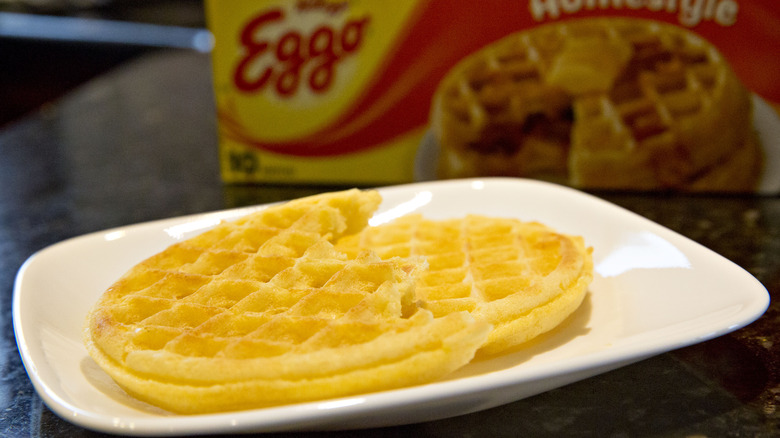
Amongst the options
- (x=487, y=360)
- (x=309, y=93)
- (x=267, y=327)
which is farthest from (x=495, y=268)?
(x=309, y=93)

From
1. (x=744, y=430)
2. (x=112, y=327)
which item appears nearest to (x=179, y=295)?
(x=112, y=327)

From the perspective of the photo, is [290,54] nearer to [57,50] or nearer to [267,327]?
[267,327]

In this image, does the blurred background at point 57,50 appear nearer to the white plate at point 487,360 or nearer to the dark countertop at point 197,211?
the dark countertop at point 197,211

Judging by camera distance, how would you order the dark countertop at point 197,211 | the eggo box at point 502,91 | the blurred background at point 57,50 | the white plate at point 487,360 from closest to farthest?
the white plate at point 487,360
the dark countertop at point 197,211
the eggo box at point 502,91
the blurred background at point 57,50

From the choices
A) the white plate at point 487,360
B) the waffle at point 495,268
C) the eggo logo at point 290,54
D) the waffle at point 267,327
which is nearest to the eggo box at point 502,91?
the eggo logo at point 290,54

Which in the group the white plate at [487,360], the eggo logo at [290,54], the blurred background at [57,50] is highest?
the eggo logo at [290,54]

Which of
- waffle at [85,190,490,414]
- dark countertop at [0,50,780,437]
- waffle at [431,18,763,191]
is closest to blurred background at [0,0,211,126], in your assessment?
dark countertop at [0,50,780,437]
